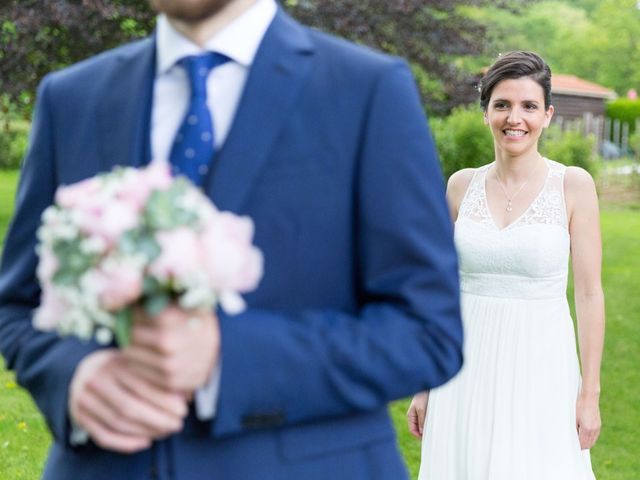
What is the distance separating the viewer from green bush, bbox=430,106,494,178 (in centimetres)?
2128

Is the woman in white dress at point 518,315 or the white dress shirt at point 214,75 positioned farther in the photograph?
the woman in white dress at point 518,315

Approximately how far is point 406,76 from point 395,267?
393 millimetres

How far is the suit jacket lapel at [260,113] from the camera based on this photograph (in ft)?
6.97

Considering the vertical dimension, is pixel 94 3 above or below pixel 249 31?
below

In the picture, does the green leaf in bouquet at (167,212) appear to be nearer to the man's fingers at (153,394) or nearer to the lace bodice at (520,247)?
the man's fingers at (153,394)

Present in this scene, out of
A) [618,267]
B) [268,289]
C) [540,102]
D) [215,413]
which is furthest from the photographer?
[618,267]

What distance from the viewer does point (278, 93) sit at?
2.19 metres

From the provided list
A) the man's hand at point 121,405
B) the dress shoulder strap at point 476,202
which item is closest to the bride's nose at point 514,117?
the dress shoulder strap at point 476,202

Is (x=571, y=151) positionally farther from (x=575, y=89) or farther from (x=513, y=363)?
(x=575, y=89)

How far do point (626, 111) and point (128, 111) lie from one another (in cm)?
6606

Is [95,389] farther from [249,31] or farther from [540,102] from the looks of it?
[540,102]

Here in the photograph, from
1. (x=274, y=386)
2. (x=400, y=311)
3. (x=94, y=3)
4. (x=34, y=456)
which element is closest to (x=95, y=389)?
(x=274, y=386)

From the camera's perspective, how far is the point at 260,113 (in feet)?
7.10

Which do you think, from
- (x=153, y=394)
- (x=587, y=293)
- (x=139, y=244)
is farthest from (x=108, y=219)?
(x=587, y=293)
